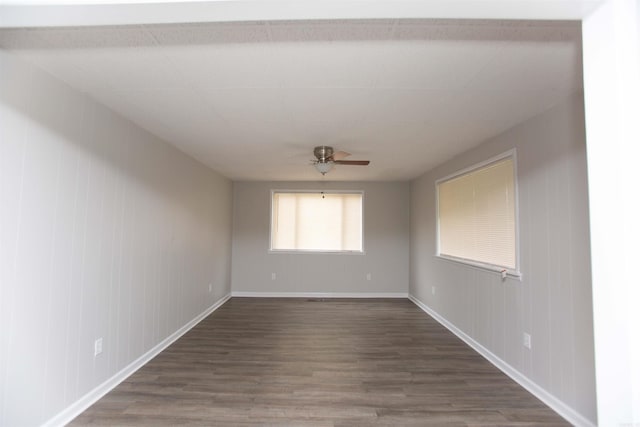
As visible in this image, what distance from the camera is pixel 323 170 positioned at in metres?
3.63

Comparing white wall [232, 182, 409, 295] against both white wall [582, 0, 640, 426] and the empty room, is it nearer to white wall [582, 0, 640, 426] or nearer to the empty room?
the empty room

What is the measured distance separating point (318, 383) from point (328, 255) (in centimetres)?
352

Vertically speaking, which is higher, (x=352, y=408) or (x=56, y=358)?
(x=56, y=358)

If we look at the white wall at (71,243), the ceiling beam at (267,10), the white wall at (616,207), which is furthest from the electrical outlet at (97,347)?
the white wall at (616,207)

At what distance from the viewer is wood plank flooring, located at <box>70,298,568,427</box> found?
2.09 m

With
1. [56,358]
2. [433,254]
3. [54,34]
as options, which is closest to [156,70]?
[54,34]

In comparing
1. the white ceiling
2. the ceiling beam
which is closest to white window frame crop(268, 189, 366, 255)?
the white ceiling

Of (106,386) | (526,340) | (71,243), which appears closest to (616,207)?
(526,340)

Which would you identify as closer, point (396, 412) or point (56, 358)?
point (56, 358)

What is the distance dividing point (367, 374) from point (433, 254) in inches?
102

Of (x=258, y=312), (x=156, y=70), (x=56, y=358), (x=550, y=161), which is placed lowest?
(x=258, y=312)

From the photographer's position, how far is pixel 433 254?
15.5 feet

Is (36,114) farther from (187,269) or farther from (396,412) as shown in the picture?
(396,412)

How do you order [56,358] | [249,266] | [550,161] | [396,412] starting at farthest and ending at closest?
[249,266]
[550,161]
[396,412]
[56,358]
